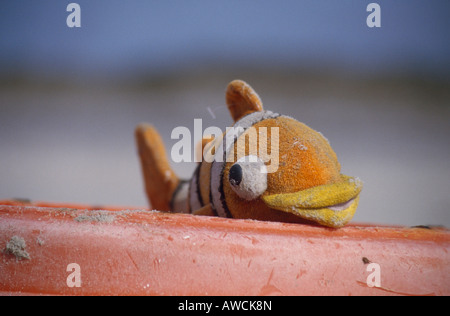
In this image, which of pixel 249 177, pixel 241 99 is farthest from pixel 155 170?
pixel 249 177

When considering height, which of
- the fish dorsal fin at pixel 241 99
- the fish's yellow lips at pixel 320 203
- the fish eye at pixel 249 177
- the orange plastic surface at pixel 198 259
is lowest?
the orange plastic surface at pixel 198 259

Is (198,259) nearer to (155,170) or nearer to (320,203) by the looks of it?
(320,203)

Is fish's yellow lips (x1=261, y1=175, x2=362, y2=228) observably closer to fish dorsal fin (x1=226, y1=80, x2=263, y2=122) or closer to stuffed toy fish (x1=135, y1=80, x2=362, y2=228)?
stuffed toy fish (x1=135, y1=80, x2=362, y2=228)

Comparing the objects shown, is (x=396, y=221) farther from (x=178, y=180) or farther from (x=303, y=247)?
(x=303, y=247)

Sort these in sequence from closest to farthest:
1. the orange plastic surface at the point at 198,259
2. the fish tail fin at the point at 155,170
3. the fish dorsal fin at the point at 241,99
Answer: the orange plastic surface at the point at 198,259
the fish dorsal fin at the point at 241,99
the fish tail fin at the point at 155,170

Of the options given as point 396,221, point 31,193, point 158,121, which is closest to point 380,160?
point 396,221

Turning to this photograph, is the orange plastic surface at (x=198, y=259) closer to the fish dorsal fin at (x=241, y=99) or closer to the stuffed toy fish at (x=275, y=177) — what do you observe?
the stuffed toy fish at (x=275, y=177)

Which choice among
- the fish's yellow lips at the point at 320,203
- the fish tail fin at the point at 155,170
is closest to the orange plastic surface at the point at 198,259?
the fish's yellow lips at the point at 320,203
